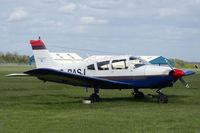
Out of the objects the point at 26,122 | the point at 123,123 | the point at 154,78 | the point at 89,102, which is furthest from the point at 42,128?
the point at 154,78

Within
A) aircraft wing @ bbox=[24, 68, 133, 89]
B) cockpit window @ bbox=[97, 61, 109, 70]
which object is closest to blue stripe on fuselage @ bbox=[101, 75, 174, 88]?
aircraft wing @ bbox=[24, 68, 133, 89]

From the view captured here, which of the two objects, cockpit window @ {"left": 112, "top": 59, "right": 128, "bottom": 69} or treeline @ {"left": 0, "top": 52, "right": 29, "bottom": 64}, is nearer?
cockpit window @ {"left": 112, "top": 59, "right": 128, "bottom": 69}

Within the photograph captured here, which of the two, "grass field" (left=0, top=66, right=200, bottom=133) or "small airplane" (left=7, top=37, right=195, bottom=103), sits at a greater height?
"small airplane" (left=7, top=37, right=195, bottom=103)

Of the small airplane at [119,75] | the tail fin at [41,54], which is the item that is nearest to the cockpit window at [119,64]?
the small airplane at [119,75]

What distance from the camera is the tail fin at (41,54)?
19.4 m

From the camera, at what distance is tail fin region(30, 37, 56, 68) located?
63.6 ft

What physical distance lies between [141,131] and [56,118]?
2.93 m

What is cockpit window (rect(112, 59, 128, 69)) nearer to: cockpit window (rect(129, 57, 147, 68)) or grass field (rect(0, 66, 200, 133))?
cockpit window (rect(129, 57, 147, 68))

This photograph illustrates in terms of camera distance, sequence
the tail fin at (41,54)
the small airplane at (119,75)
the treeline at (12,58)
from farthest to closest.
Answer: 1. the treeline at (12,58)
2. the tail fin at (41,54)
3. the small airplane at (119,75)

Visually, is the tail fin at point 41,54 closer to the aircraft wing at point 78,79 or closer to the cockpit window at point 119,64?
the aircraft wing at point 78,79

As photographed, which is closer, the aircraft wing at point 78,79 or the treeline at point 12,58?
the aircraft wing at point 78,79

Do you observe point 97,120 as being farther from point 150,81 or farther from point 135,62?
point 135,62

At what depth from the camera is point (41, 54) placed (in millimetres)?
19609

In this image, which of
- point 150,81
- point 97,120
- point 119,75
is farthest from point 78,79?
point 97,120
